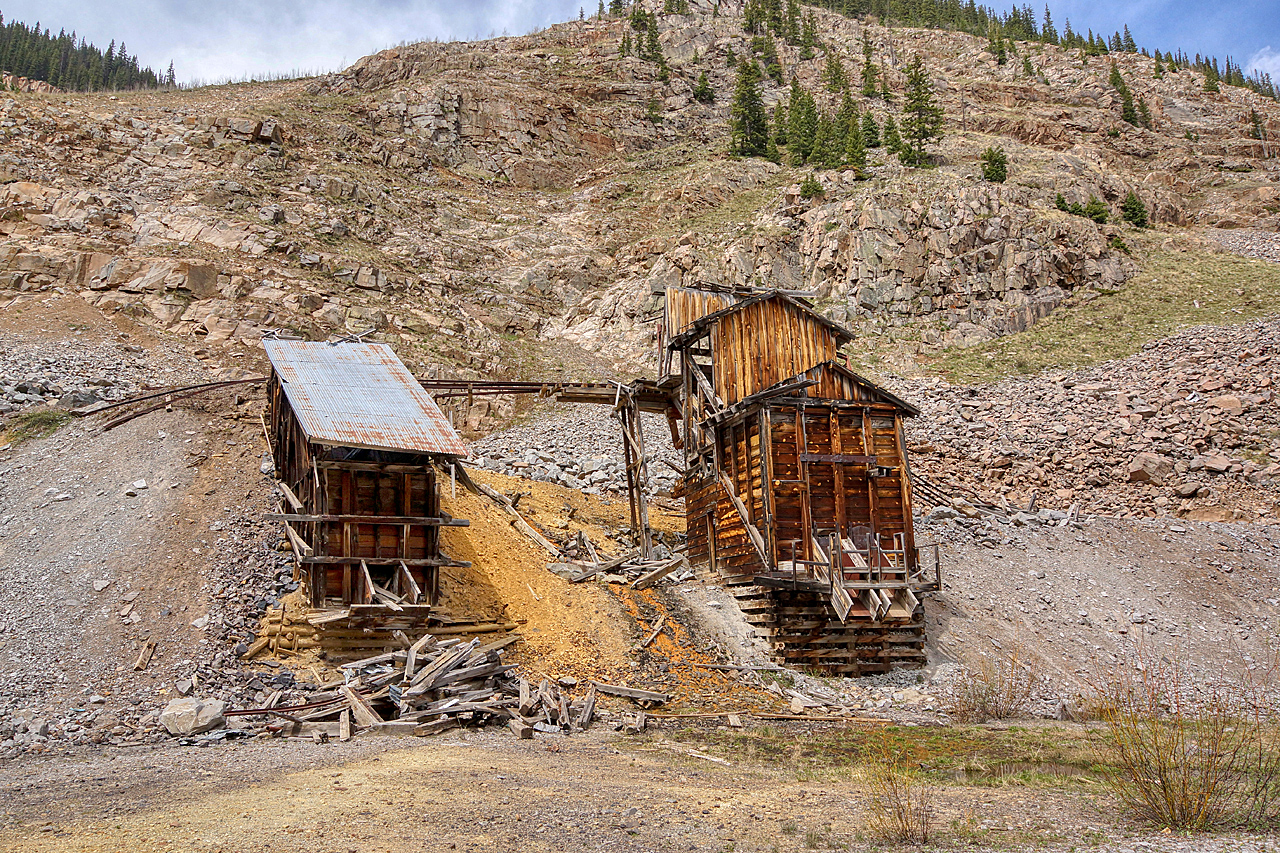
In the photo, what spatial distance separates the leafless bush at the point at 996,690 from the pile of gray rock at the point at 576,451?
41.7 feet

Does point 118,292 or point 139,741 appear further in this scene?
point 118,292

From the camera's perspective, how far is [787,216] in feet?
159

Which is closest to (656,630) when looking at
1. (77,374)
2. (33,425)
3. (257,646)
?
(257,646)

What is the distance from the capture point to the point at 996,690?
15820 mm

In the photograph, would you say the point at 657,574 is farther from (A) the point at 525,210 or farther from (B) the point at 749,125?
(B) the point at 749,125

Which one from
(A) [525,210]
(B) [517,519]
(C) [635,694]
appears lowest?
(C) [635,694]

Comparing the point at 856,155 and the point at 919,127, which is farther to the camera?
the point at 919,127

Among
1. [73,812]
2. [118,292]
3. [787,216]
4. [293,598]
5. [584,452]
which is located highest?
[787,216]

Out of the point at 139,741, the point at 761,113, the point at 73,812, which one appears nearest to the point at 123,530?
the point at 139,741

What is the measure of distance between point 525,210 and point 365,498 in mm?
44207

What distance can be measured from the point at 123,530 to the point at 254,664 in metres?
5.37

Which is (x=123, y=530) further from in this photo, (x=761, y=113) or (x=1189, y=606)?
(x=761, y=113)

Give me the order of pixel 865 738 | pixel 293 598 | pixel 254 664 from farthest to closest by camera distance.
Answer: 1. pixel 293 598
2. pixel 254 664
3. pixel 865 738

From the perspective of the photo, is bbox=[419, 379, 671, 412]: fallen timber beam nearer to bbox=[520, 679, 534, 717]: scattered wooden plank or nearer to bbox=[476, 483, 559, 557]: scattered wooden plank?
bbox=[476, 483, 559, 557]: scattered wooden plank
